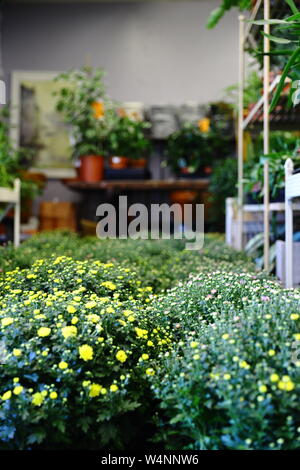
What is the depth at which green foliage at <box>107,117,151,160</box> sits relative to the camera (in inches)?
176

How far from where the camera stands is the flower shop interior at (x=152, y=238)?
804 millimetres

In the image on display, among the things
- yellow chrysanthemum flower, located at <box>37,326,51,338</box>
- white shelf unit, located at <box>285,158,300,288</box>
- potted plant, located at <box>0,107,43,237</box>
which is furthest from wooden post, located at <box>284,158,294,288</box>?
potted plant, located at <box>0,107,43,237</box>

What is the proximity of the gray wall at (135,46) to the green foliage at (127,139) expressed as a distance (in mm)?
934

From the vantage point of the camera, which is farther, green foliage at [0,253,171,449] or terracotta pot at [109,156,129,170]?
terracotta pot at [109,156,129,170]

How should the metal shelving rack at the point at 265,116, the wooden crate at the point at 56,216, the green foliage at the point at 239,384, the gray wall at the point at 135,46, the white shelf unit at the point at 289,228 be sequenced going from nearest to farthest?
1. the green foliage at the point at 239,384
2. the white shelf unit at the point at 289,228
3. the metal shelving rack at the point at 265,116
4. the wooden crate at the point at 56,216
5. the gray wall at the point at 135,46

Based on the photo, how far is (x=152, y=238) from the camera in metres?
3.22

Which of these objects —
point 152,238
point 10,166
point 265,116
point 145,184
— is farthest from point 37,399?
point 145,184

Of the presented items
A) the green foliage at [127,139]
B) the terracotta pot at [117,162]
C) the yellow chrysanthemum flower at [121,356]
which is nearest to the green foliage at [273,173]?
the yellow chrysanthemum flower at [121,356]

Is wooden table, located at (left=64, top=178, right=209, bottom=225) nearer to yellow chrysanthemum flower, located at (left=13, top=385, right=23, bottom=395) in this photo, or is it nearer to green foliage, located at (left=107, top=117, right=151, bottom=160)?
green foliage, located at (left=107, top=117, right=151, bottom=160)

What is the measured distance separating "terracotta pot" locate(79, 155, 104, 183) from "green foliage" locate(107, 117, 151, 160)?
24 cm

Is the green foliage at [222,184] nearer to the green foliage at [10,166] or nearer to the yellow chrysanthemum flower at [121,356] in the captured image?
the green foliage at [10,166]
